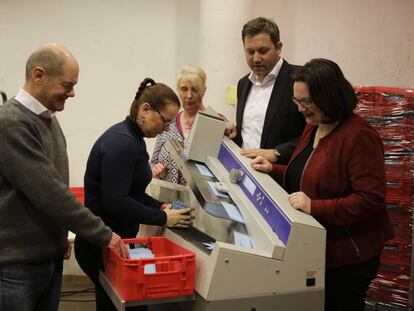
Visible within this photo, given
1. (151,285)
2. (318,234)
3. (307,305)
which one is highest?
(318,234)

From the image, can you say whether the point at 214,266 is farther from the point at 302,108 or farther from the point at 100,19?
the point at 100,19

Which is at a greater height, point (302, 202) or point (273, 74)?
point (273, 74)

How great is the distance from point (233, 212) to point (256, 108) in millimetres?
721

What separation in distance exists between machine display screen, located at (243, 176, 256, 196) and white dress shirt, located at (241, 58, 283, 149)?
0.48 meters

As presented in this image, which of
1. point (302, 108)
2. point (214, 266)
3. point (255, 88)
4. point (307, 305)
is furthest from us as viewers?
point (255, 88)

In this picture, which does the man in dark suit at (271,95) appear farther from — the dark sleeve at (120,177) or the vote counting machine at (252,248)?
the dark sleeve at (120,177)

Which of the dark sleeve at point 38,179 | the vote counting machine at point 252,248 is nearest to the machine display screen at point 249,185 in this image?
the vote counting machine at point 252,248

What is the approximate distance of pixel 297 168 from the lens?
74.3 inches

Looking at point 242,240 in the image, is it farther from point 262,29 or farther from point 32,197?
point 262,29

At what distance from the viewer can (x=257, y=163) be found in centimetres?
199

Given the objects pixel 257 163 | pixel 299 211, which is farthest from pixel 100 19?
pixel 299 211

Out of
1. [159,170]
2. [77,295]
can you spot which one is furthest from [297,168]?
[77,295]

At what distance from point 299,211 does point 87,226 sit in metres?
0.72

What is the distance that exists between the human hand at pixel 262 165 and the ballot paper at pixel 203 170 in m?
0.21
